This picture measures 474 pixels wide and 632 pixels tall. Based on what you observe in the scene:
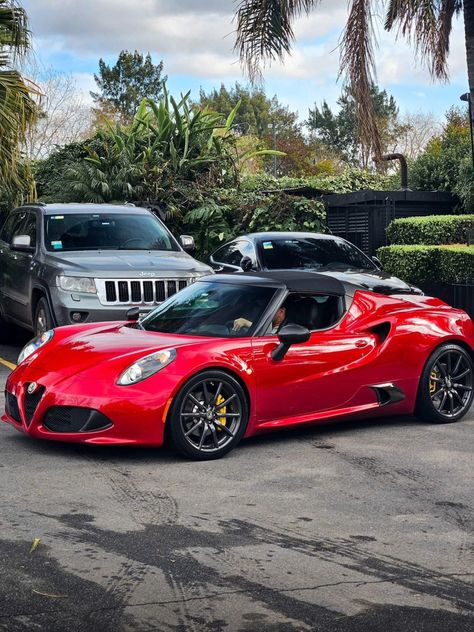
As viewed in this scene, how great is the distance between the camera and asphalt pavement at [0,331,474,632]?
15.1 feet

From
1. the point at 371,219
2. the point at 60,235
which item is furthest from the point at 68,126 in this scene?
the point at 60,235

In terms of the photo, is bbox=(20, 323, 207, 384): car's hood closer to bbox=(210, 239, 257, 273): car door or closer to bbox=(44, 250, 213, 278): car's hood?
bbox=(44, 250, 213, 278): car's hood

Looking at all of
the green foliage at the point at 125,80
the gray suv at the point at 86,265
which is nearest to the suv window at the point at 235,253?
the gray suv at the point at 86,265

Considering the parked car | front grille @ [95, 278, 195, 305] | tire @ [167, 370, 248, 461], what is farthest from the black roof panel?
the parked car

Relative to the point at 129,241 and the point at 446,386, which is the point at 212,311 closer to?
the point at 446,386

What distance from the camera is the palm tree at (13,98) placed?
62.2 ft

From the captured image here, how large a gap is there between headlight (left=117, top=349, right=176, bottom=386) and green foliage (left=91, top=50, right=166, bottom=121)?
278 feet

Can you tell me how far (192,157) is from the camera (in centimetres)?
2508

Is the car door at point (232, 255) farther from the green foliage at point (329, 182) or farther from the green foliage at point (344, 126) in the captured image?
Answer: the green foliage at point (344, 126)

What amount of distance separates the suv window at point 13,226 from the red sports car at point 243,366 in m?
6.57

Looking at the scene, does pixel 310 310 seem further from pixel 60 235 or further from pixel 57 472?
pixel 60 235

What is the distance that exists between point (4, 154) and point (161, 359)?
40.7 ft

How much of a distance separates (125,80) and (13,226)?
7789cm

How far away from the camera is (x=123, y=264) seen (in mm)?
12781
